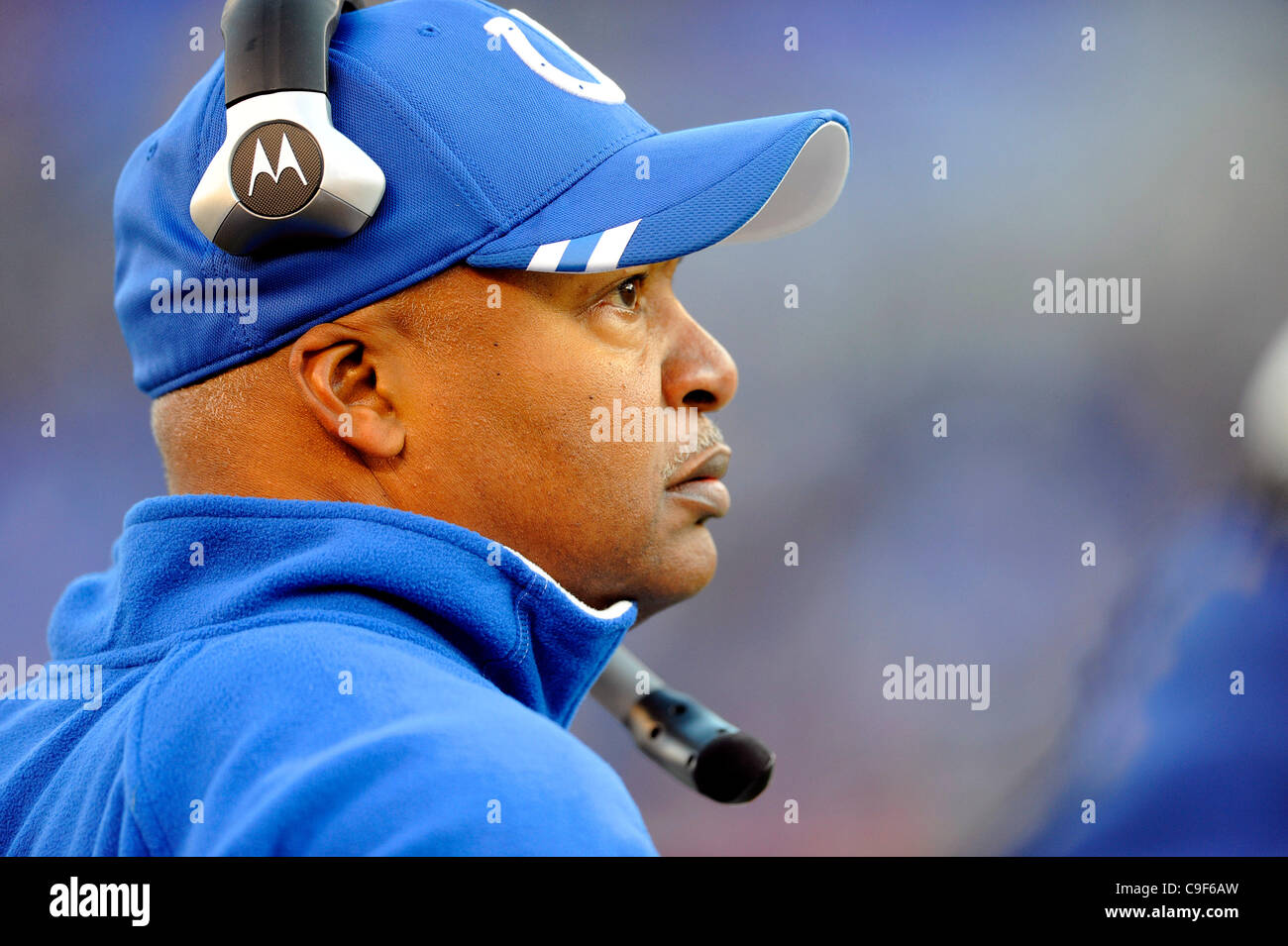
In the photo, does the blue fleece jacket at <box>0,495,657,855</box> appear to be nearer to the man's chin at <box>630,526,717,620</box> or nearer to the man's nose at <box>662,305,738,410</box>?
the man's chin at <box>630,526,717,620</box>

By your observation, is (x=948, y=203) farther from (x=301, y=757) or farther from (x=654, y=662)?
(x=301, y=757)

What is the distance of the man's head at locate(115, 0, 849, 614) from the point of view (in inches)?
29.8

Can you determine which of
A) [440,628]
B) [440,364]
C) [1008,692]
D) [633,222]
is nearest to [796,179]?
[633,222]

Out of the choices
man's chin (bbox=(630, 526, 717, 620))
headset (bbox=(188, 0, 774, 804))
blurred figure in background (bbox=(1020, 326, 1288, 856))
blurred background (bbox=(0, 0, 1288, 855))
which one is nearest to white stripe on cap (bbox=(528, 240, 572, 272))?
headset (bbox=(188, 0, 774, 804))

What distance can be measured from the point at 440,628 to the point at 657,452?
0.69 ft

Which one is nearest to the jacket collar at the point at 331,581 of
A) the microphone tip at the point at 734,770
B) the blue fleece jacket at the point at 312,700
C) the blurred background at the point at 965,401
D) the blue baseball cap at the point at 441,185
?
the blue fleece jacket at the point at 312,700

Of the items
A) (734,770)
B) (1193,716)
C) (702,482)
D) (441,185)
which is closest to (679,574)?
(702,482)

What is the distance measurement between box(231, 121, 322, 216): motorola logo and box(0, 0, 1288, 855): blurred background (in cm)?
150

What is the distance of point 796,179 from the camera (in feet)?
3.35

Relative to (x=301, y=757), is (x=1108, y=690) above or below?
below

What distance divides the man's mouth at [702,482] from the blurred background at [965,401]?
130 centimetres

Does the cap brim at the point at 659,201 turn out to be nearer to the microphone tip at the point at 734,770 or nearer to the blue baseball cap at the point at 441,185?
the blue baseball cap at the point at 441,185

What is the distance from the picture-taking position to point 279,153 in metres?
0.72

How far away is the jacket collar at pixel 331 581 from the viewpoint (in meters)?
0.67
